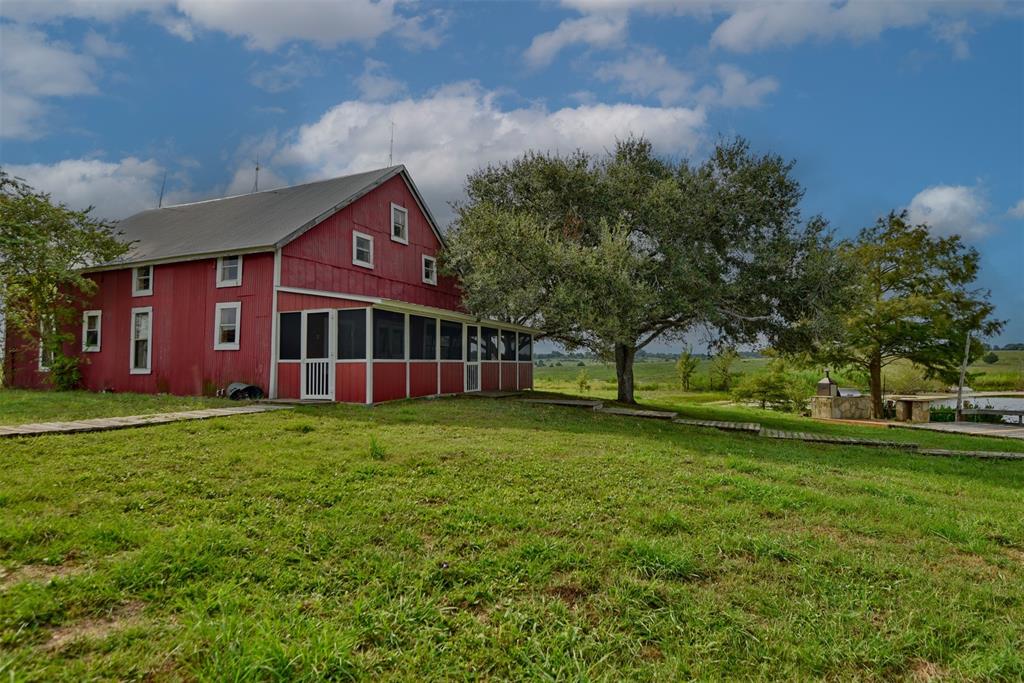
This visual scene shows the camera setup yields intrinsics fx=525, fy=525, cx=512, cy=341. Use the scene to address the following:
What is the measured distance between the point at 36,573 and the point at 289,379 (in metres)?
11.7

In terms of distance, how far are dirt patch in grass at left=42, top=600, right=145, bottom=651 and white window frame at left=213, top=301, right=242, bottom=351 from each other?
13.7 meters

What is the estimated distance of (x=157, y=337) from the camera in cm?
1664

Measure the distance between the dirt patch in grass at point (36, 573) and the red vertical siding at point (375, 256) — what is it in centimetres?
1266

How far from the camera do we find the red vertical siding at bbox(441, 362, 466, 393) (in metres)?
17.0

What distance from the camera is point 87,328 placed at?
18078mm

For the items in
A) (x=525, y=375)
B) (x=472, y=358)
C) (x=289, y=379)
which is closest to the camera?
(x=289, y=379)

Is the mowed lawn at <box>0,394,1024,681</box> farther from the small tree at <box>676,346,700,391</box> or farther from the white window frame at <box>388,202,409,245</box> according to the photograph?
the small tree at <box>676,346,700,391</box>

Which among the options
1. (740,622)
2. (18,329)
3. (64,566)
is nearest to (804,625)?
(740,622)

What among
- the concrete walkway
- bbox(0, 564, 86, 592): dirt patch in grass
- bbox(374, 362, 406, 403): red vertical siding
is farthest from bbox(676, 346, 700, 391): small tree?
bbox(0, 564, 86, 592): dirt patch in grass

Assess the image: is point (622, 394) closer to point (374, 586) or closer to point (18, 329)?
point (374, 586)

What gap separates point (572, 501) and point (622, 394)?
51.7 ft

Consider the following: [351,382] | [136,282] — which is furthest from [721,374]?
[136,282]

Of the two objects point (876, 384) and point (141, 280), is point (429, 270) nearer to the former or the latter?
point (141, 280)

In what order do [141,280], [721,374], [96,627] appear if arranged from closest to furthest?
[96,627], [141,280], [721,374]
